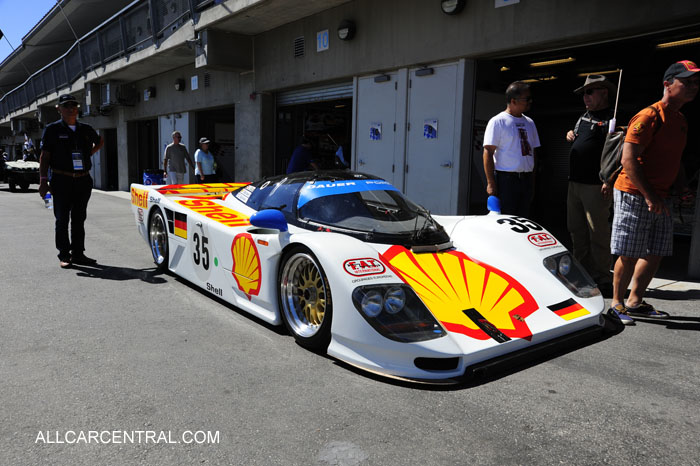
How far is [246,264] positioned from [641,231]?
110 inches

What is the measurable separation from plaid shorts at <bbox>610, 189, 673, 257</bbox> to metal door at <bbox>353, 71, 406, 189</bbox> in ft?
16.0

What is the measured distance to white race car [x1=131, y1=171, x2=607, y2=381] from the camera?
2.56 meters

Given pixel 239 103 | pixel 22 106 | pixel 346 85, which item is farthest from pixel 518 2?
pixel 22 106

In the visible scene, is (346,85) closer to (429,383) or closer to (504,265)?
(504,265)

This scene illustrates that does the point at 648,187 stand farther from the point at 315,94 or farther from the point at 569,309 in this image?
the point at 315,94

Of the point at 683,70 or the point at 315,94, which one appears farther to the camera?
the point at 315,94

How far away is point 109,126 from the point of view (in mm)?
20500

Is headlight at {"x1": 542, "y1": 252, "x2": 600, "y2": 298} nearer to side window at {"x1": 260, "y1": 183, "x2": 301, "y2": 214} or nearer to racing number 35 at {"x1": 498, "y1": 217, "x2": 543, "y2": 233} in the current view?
racing number 35 at {"x1": 498, "y1": 217, "x2": 543, "y2": 233}

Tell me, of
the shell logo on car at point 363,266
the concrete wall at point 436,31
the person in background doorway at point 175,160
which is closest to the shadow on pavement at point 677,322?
the shell logo on car at point 363,266

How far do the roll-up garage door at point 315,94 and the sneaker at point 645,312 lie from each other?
22.5 ft

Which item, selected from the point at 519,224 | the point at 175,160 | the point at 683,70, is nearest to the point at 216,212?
the point at 519,224

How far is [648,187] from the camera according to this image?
342cm

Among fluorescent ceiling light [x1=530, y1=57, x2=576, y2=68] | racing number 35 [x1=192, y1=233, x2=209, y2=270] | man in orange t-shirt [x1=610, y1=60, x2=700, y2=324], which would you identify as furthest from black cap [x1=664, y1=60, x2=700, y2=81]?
fluorescent ceiling light [x1=530, y1=57, x2=576, y2=68]

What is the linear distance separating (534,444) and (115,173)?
24.3m
